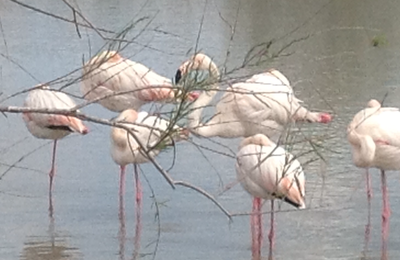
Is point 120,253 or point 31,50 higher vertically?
point 31,50

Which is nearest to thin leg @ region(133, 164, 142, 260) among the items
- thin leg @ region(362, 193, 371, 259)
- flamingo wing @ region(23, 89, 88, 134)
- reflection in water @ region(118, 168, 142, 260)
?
reflection in water @ region(118, 168, 142, 260)

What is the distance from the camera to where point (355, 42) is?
13609mm

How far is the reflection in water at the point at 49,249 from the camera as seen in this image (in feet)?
17.5

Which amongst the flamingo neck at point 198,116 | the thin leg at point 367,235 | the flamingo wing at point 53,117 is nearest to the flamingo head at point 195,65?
the flamingo neck at point 198,116

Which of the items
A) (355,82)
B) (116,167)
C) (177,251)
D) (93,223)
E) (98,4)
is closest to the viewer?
(177,251)

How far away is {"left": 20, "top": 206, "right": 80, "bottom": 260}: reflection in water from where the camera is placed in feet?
17.5

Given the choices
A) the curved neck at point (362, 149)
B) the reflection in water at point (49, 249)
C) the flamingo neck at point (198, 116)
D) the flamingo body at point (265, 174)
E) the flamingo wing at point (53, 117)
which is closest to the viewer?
the flamingo neck at point (198, 116)

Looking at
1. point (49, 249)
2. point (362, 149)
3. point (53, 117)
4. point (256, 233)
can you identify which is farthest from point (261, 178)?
point (53, 117)

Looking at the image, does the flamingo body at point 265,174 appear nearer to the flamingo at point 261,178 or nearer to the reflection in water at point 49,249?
the flamingo at point 261,178

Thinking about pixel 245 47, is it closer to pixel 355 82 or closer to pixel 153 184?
pixel 355 82

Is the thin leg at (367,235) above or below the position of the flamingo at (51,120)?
below

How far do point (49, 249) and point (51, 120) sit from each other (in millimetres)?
1091

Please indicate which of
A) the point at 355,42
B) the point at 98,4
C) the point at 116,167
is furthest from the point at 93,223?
the point at 98,4

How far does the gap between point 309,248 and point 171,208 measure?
41.2 inches
